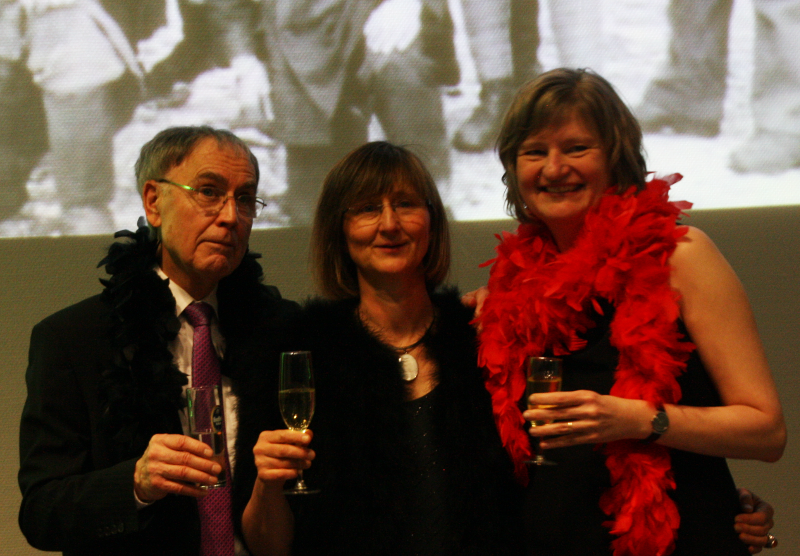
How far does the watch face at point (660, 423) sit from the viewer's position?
1534mm

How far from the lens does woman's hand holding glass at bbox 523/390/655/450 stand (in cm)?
145

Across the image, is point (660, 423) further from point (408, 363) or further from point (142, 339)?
point (142, 339)

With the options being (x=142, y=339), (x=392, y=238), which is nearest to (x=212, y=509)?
(x=142, y=339)

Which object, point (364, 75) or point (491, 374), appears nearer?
point (491, 374)

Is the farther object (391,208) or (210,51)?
(210,51)

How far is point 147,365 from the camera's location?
192 cm

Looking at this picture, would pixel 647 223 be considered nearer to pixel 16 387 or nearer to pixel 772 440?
pixel 772 440

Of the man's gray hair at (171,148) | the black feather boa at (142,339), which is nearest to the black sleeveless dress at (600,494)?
the black feather boa at (142,339)

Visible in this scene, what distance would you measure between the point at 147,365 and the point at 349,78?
1.60m

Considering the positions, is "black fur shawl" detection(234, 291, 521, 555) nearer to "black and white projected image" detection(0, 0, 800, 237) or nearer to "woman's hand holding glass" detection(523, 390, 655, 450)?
"woman's hand holding glass" detection(523, 390, 655, 450)

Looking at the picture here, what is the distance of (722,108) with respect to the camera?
118 inches

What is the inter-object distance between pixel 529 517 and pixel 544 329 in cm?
45

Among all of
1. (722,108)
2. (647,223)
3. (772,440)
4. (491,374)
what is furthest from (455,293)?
(722,108)

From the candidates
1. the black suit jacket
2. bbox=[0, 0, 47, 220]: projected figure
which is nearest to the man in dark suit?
the black suit jacket
